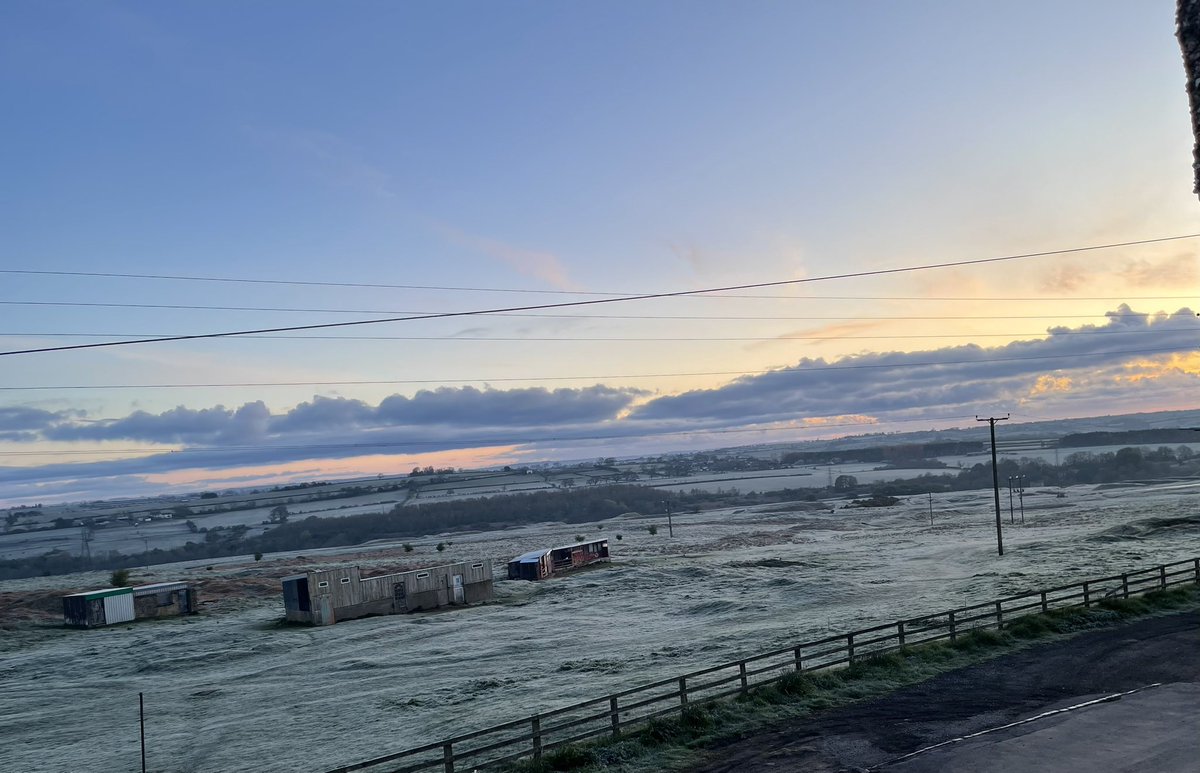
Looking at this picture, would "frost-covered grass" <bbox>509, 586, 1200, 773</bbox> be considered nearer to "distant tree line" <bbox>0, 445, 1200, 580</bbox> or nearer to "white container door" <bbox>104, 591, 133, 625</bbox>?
"white container door" <bbox>104, 591, 133, 625</bbox>

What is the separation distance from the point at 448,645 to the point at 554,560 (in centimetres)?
3187

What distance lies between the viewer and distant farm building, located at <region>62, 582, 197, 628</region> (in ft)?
202

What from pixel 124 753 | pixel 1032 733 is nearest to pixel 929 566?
pixel 1032 733

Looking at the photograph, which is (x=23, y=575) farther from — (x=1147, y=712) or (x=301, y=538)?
(x=1147, y=712)

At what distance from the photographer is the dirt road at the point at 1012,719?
57.6 feet

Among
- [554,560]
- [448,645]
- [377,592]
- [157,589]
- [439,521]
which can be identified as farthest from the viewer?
[439,521]

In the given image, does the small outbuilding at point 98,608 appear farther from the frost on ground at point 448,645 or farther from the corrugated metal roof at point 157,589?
the frost on ground at point 448,645

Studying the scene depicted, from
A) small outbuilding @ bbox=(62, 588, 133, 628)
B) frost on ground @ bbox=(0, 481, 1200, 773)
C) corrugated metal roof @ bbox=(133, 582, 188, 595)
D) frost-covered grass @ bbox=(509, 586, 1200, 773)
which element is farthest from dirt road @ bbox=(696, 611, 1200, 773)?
corrugated metal roof @ bbox=(133, 582, 188, 595)

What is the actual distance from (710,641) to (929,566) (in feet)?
108

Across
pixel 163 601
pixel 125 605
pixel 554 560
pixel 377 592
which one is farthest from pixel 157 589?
pixel 554 560

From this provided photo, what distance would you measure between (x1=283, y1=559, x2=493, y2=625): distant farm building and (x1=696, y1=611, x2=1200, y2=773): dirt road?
4385 cm

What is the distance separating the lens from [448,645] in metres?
45.9

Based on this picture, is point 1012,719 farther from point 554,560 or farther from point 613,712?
point 554,560

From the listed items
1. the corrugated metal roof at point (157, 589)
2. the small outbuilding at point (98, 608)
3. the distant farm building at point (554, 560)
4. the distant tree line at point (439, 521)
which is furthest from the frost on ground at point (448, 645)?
the distant tree line at point (439, 521)
